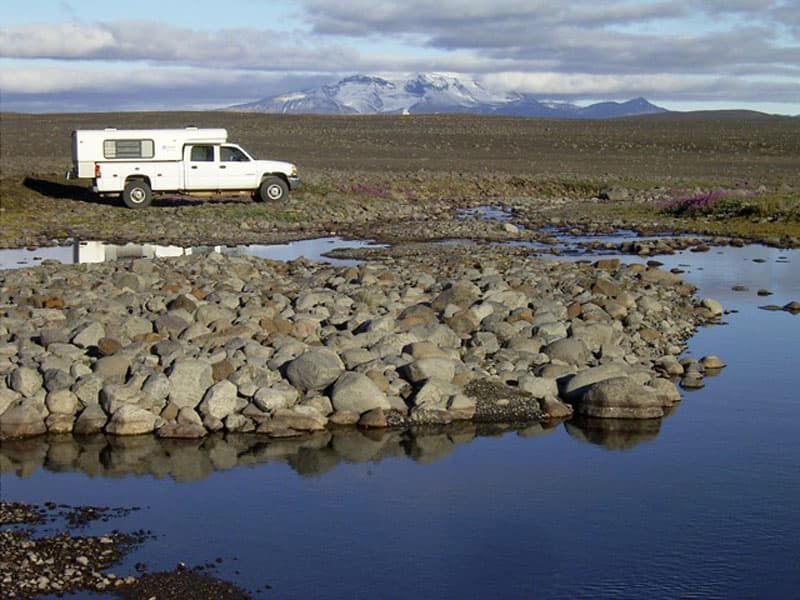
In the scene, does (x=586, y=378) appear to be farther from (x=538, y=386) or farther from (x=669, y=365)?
(x=669, y=365)

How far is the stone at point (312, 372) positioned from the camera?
14086mm

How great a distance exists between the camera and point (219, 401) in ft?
44.4

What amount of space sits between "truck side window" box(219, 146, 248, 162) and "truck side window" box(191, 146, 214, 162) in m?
0.31

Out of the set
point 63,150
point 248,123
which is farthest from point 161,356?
point 248,123

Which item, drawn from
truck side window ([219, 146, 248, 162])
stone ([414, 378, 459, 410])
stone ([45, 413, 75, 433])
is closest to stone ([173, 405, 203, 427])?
stone ([45, 413, 75, 433])

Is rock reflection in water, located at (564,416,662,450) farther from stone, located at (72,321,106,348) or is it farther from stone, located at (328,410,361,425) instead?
stone, located at (72,321,106,348)

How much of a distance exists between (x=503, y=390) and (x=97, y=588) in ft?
22.1

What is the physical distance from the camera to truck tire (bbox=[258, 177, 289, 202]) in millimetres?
34781

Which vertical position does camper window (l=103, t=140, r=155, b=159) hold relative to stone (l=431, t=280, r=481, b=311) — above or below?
above

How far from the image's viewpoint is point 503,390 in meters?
14.7

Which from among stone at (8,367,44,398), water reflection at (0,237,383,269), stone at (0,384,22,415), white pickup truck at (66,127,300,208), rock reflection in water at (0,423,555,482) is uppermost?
white pickup truck at (66,127,300,208)

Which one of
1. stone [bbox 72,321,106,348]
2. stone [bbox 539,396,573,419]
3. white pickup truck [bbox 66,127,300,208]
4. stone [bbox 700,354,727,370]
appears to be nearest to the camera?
stone [bbox 539,396,573,419]

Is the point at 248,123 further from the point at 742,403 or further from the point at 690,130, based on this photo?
the point at 742,403

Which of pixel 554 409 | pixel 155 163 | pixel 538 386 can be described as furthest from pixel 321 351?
pixel 155 163
